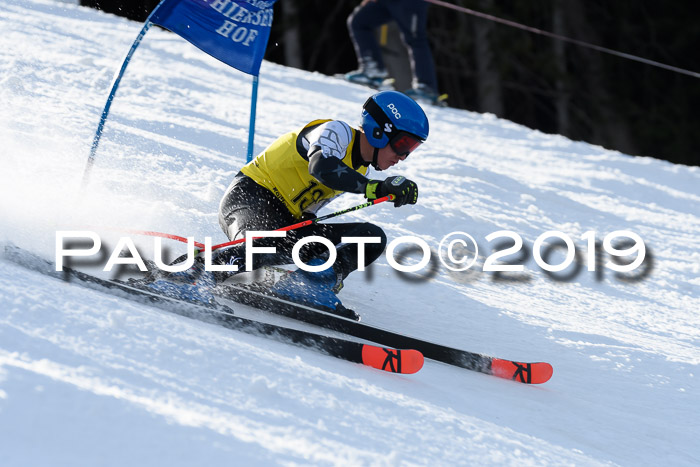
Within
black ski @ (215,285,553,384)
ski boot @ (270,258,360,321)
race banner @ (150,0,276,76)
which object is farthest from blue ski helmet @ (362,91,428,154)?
race banner @ (150,0,276,76)

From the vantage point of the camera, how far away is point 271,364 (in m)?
2.73

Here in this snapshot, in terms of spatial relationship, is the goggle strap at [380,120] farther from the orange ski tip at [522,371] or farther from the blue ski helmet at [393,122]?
the orange ski tip at [522,371]

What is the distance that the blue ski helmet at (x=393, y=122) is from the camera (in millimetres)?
3637

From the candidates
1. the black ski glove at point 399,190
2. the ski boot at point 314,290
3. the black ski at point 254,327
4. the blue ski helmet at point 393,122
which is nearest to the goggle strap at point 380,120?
the blue ski helmet at point 393,122

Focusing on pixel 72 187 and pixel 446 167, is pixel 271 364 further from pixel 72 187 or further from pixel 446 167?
pixel 446 167

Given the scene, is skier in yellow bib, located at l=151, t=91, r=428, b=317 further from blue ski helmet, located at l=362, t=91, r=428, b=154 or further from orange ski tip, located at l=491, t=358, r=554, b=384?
orange ski tip, located at l=491, t=358, r=554, b=384

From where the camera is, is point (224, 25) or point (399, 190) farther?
point (224, 25)

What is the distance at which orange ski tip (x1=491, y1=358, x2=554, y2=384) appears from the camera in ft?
11.2

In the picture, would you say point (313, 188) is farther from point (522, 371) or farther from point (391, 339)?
point (522, 371)

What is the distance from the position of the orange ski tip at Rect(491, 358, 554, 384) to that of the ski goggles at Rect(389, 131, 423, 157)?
0.94m

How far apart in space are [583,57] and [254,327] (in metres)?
16.7

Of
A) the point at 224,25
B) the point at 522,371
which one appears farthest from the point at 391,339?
the point at 224,25

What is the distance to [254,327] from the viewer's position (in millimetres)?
3182

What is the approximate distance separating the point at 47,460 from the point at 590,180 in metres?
6.80
